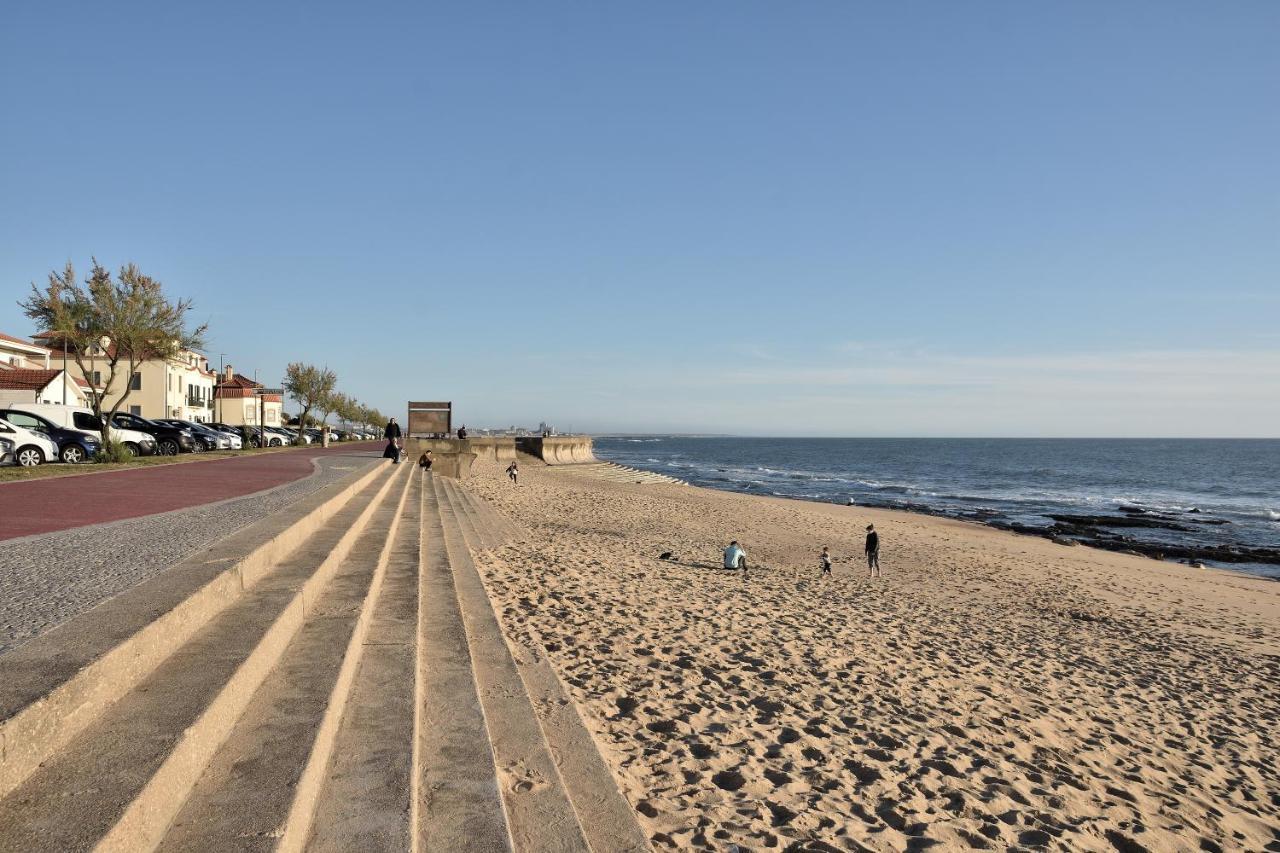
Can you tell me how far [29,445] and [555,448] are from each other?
174ft

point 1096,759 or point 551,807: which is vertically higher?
point 551,807

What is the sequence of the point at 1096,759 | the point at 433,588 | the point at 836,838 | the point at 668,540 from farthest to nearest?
the point at 668,540
the point at 433,588
the point at 1096,759
the point at 836,838

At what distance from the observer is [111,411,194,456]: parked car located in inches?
1041

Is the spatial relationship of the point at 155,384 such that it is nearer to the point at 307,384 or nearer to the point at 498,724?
the point at 307,384

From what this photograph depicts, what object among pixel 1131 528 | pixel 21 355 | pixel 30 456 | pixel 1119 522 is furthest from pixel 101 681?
pixel 21 355

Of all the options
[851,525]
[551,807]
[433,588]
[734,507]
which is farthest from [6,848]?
[734,507]

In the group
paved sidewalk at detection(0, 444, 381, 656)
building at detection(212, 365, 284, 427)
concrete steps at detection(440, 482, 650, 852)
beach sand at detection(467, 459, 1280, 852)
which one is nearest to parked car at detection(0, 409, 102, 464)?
paved sidewalk at detection(0, 444, 381, 656)

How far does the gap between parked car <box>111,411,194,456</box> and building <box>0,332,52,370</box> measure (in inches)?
817

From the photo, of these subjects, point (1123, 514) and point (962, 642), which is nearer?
point (962, 642)

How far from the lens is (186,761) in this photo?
2592mm

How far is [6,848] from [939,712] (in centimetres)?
676

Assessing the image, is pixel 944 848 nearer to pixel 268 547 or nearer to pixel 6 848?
pixel 6 848

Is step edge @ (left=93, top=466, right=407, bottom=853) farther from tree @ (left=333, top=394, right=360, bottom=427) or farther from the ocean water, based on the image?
tree @ (left=333, top=394, right=360, bottom=427)

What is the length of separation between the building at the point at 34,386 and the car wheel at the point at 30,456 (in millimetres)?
20479
